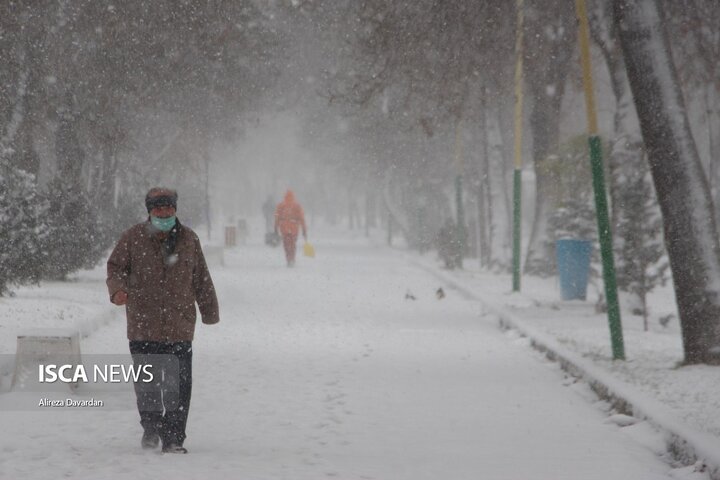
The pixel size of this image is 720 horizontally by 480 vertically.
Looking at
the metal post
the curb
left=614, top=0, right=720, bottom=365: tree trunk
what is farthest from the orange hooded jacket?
left=614, top=0, right=720, bottom=365: tree trunk

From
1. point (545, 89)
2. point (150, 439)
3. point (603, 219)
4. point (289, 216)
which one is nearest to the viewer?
point (150, 439)

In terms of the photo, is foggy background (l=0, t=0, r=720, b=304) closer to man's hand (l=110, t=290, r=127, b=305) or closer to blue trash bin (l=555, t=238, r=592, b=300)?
blue trash bin (l=555, t=238, r=592, b=300)

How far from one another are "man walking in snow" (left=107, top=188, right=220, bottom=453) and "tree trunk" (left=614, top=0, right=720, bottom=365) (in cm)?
556

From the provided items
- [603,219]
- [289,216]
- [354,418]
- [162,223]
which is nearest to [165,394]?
[162,223]

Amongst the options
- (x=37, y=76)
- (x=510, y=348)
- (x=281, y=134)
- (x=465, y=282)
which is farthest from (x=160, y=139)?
(x=281, y=134)

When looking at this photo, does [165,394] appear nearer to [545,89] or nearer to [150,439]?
[150,439]

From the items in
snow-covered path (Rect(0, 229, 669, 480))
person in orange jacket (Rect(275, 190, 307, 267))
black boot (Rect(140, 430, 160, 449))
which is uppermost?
person in orange jacket (Rect(275, 190, 307, 267))

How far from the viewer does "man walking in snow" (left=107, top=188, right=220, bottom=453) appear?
24.5 feet

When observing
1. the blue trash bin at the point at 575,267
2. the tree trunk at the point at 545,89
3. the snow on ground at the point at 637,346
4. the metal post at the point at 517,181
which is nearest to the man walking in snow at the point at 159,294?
the snow on ground at the point at 637,346

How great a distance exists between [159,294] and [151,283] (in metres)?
0.09

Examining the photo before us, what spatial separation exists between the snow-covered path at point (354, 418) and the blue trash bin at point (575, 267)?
331cm

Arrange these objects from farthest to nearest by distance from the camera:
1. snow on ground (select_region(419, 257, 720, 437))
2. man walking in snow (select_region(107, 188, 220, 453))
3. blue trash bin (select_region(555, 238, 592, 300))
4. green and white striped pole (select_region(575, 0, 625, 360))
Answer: blue trash bin (select_region(555, 238, 592, 300))
green and white striped pole (select_region(575, 0, 625, 360))
snow on ground (select_region(419, 257, 720, 437))
man walking in snow (select_region(107, 188, 220, 453))

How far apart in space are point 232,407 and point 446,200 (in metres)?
34.1

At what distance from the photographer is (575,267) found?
19797 mm
